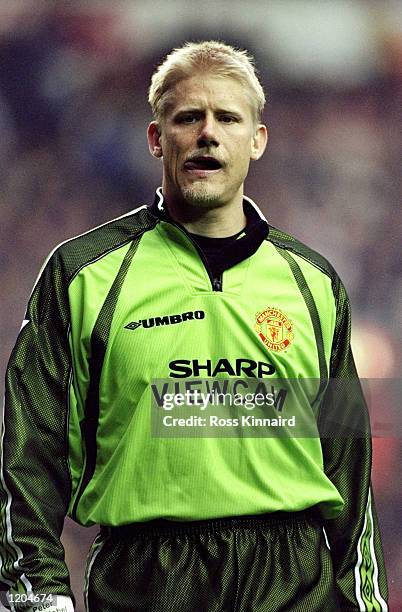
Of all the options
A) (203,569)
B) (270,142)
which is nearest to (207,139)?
(203,569)

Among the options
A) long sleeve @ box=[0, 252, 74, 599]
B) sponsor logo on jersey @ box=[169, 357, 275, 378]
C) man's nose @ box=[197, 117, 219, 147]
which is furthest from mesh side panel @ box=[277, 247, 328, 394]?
long sleeve @ box=[0, 252, 74, 599]

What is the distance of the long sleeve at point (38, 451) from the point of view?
4.36ft

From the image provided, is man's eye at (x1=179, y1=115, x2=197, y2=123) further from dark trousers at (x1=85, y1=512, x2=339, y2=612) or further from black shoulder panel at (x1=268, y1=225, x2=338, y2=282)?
dark trousers at (x1=85, y1=512, x2=339, y2=612)

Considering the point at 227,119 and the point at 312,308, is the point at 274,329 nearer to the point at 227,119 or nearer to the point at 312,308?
the point at 312,308

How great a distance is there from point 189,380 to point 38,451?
0.76 ft

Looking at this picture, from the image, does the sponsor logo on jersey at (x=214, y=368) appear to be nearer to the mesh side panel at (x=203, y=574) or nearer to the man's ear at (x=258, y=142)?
the mesh side panel at (x=203, y=574)

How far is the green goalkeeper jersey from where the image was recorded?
4.39ft

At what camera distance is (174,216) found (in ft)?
4.96

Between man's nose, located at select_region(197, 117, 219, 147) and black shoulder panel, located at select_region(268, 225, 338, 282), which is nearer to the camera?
man's nose, located at select_region(197, 117, 219, 147)

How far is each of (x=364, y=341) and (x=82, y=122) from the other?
844 millimetres

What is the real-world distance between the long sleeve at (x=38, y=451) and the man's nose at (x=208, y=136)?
0.28m

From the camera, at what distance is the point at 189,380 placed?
140cm

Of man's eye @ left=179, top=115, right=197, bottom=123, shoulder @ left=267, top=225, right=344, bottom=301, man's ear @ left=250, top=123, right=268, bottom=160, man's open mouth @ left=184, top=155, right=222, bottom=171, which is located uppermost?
man's eye @ left=179, top=115, right=197, bottom=123

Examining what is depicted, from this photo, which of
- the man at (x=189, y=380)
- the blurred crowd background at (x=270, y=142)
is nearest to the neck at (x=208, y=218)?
the man at (x=189, y=380)
